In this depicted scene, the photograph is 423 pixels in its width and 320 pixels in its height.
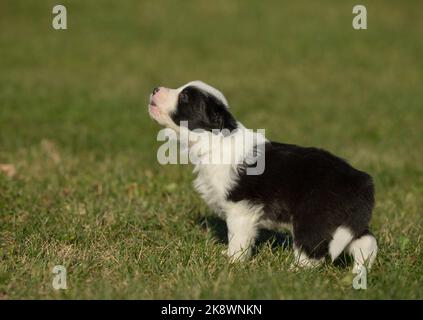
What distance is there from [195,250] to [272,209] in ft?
2.47

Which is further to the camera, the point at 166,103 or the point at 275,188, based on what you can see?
the point at 166,103

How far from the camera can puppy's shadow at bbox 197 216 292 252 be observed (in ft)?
17.8

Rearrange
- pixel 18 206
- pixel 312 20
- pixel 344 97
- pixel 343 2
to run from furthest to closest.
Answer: pixel 343 2
pixel 312 20
pixel 344 97
pixel 18 206

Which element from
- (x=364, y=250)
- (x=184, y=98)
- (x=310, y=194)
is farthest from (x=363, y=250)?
(x=184, y=98)

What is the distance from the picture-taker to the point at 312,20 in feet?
74.0

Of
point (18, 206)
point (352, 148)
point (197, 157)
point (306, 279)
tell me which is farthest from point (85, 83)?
point (306, 279)

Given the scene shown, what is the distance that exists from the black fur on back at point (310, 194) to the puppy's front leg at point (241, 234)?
13cm

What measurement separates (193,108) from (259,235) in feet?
4.88

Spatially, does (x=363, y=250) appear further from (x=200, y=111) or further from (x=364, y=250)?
(x=200, y=111)

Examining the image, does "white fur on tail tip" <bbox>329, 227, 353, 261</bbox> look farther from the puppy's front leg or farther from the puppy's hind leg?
the puppy's front leg

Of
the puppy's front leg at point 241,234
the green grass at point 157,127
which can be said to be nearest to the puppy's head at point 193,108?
the puppy's front leg at point 241,234

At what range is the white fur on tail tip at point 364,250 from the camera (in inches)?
182

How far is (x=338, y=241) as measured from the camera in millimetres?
4492

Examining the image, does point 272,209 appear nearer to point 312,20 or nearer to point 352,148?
point 352,148
